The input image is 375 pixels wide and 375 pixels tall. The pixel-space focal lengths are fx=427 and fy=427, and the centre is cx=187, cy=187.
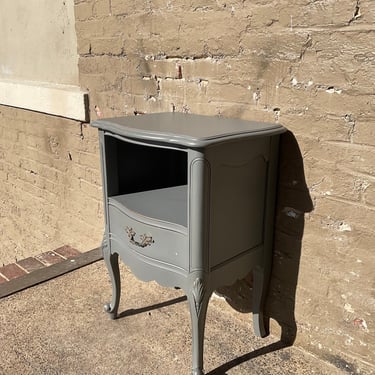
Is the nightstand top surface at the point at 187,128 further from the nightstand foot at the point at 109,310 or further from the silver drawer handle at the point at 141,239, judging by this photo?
the nightstand foot at the point at 109,310

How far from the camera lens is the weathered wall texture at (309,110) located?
1.70m

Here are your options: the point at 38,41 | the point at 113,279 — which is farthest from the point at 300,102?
the point at 38,41

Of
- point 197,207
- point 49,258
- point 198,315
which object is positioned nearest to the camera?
point 197,207

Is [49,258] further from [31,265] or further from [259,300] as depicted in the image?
[259,300]

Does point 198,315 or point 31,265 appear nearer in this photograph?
point 198,315

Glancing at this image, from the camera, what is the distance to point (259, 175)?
1.89 meters

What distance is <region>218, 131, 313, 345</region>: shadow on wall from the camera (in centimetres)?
194

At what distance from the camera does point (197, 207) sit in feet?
5.36

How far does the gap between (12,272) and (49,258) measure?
0.36 metres

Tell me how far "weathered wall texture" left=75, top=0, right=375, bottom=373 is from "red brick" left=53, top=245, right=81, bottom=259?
158 centimetres

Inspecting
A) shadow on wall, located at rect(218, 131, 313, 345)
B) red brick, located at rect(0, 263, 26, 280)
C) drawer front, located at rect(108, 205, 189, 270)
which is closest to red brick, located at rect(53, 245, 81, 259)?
red brick, located at rect(0, 263, 26, 280)

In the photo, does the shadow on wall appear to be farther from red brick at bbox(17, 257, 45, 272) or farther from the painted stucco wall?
the painted stucco wall

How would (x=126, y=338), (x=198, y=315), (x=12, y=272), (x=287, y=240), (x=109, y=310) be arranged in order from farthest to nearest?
1. (x=12, y=272)
2. (x=109, y=310)
3. (x=126, y=338)
4. (x=287, y=240)
5. (x=198, y=315)

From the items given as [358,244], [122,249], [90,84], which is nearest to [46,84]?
[90,84]
